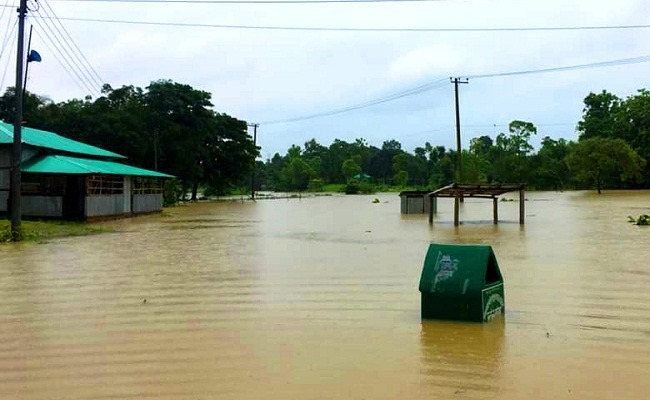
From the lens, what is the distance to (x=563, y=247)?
57.5ft

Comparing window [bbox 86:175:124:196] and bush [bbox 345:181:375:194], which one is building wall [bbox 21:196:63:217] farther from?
bush [bbox 345:181:375:194]

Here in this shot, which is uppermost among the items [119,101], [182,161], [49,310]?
[119,101]

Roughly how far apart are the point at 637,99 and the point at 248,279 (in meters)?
85.0

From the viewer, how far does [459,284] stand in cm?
764

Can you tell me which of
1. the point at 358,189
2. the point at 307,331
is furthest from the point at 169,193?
the point at 358,189

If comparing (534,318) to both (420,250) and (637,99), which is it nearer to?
(420,250)

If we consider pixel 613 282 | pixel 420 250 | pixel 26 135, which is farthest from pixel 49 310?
pixel 26 135

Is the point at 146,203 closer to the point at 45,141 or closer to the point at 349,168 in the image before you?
the point at 45,141

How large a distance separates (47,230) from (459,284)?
2038 cm

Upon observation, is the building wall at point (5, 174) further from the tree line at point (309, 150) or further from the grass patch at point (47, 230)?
the tree line at point (309, 150)

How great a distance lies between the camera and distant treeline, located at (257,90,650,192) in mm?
76688

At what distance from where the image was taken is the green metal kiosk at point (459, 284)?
7582mm

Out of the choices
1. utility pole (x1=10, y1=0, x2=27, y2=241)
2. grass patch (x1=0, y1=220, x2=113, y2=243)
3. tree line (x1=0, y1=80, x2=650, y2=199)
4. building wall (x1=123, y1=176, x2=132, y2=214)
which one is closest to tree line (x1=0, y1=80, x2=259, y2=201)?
tree line (x1=0, y1=80, x2=650, y2=199)

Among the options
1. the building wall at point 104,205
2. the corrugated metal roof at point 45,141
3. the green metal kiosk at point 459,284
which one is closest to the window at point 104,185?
the building wall at point 104,205
